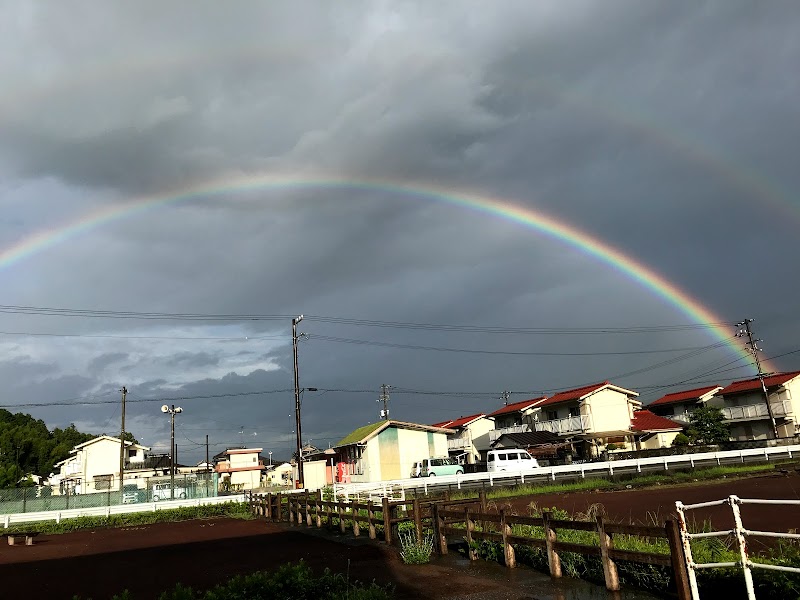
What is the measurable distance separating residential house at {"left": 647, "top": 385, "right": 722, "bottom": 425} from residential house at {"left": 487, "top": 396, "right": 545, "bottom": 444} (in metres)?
13.7

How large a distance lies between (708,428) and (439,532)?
45.3 m

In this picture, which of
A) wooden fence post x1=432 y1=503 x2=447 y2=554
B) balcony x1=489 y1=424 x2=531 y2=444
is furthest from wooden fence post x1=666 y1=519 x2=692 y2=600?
balcony x1=489 y1=424 x2=531 y2=444

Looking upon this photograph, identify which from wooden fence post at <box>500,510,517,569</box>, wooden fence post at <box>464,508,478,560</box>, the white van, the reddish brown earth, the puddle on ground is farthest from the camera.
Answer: the white van

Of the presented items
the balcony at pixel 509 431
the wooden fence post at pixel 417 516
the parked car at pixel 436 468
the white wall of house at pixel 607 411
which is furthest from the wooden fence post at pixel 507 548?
the balcony at pixel 509 431

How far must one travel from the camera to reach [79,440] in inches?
3241

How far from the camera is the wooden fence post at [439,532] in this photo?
11.1m

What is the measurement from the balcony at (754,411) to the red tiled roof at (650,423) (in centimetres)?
451

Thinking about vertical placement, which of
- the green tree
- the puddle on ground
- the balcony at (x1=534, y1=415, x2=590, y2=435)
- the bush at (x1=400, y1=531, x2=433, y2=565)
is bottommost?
the puddle on ground

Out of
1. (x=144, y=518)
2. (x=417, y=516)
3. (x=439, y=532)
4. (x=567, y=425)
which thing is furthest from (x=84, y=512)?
(x=567, y=425)

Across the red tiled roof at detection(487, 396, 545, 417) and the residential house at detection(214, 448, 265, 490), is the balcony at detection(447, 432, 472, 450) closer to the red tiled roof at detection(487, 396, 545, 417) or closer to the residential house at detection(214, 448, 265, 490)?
the red tiled roof at detection(487, 396, 545, 417)

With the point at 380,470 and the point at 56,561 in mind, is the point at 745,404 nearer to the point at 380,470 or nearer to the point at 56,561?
the point at 380,470

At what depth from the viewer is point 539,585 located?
322 inches

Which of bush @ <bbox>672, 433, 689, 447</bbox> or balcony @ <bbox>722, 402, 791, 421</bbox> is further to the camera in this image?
balcony @ <bbox>722, 402, 791, 421</bbox>

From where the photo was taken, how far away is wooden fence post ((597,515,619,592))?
24.6ft
